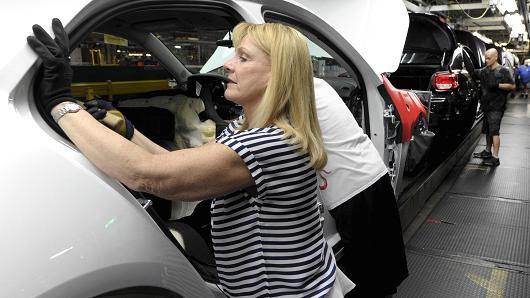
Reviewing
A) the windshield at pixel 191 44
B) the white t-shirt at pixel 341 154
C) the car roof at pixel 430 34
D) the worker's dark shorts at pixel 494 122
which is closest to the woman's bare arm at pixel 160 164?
the white t-shirt at pixel 341 154

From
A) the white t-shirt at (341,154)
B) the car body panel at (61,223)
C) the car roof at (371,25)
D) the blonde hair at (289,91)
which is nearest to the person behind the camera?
the car body panel at (61,223)

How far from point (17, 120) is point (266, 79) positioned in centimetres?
63

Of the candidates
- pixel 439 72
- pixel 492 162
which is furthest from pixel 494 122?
pixel 439 72

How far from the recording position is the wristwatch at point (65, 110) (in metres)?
1.05

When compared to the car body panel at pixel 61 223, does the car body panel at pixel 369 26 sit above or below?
above

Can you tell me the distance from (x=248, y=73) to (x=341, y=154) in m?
0.76

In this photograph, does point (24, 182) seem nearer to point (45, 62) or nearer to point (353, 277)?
point (45, 62)

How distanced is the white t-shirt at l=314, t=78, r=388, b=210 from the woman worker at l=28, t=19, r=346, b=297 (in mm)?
518

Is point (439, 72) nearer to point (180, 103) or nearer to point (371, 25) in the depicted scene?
point (371, 25)

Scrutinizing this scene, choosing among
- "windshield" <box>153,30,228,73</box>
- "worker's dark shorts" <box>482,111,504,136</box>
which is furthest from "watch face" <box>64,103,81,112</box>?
→ "worker's dark shorts" <box>482,111,504,136</box>

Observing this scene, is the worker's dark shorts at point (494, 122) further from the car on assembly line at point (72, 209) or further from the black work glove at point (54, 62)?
the black work glove at point (54, 62)

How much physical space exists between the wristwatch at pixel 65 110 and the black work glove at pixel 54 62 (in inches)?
0.8

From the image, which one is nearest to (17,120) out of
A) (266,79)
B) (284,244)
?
(266,79)

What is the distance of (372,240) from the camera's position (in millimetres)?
2162
